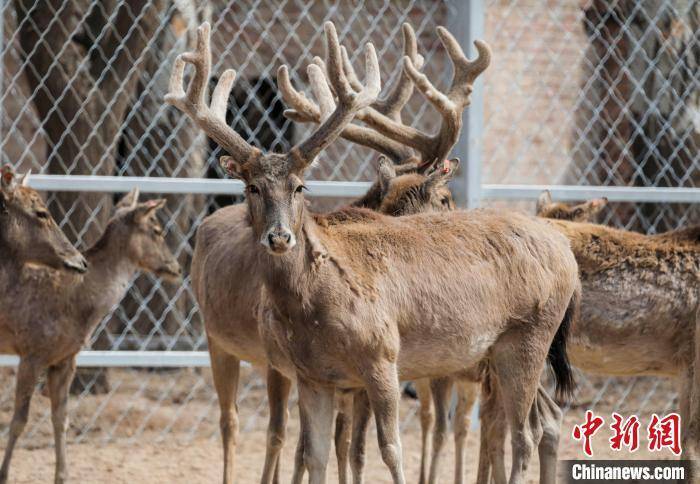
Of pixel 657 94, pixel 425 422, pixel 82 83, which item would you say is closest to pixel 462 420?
pixel 425 422

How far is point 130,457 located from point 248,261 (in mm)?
2186

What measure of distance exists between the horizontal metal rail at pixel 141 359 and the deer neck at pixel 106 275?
0.27 meters

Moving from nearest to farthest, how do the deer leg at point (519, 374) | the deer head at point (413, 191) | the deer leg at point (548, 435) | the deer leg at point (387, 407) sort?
the deer leg at point (387, 407) < the deer leg at point (519, 374) < the deer leg at point (548, 435) < the deer head at point (413, 191)

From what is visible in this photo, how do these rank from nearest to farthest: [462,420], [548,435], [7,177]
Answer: [548,435] → [462,420] → [7,177]

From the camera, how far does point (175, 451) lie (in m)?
7.75

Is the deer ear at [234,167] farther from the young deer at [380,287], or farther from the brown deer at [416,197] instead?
the brown deer at [416,197]

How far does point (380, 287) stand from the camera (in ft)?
16.2

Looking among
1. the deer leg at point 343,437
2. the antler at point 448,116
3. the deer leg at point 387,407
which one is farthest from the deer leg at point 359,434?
the antler at point 448,116

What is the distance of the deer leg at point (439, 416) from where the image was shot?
6.28m

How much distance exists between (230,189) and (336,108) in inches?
88.9

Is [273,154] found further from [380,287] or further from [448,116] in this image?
[448,116]

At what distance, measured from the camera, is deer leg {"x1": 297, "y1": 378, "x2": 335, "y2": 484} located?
16.5ft

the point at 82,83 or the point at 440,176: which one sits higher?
the point at 82,83

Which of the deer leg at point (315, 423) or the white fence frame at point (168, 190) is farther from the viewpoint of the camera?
the white fence frame at point (168, 190)
